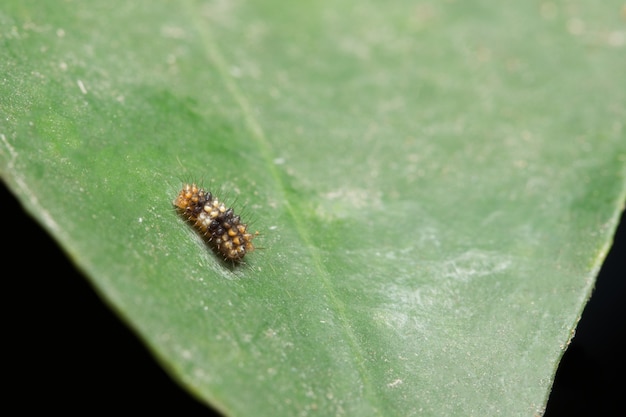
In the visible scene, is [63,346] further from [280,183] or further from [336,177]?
[336,177]

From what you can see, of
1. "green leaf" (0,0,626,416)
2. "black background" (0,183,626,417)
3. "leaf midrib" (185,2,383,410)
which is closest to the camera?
"green leaf" (0,0,626,416)

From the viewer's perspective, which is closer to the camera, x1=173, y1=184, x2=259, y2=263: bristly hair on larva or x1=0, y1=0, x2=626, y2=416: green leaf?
x1=0, y1=0, x2=626, y2=416: green leaf

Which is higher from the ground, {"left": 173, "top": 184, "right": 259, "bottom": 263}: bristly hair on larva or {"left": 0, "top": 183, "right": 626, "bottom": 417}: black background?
{"left": 173, "top": 184, "right": 259, "bottom": 263}: bristly hair on larva

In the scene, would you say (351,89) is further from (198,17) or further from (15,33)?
(15,33)

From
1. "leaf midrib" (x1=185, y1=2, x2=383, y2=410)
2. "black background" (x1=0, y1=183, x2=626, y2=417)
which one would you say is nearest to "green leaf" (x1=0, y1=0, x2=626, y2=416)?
"leaf midrib" (x1=185, y1=2, x2=383, y2=410)

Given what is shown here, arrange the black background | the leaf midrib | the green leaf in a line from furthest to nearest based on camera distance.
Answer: the black background → the leaf midrib → the green leaf

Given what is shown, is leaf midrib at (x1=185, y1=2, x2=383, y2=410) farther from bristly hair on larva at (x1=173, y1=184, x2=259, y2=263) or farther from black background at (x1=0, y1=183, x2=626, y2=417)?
black background at (x1=0, y1=183, x2=626, y2=417)

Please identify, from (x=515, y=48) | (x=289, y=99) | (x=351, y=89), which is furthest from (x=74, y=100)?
(x=515, y=48)

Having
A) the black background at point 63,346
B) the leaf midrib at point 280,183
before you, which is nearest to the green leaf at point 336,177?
the leaf midrib at point 280,183
